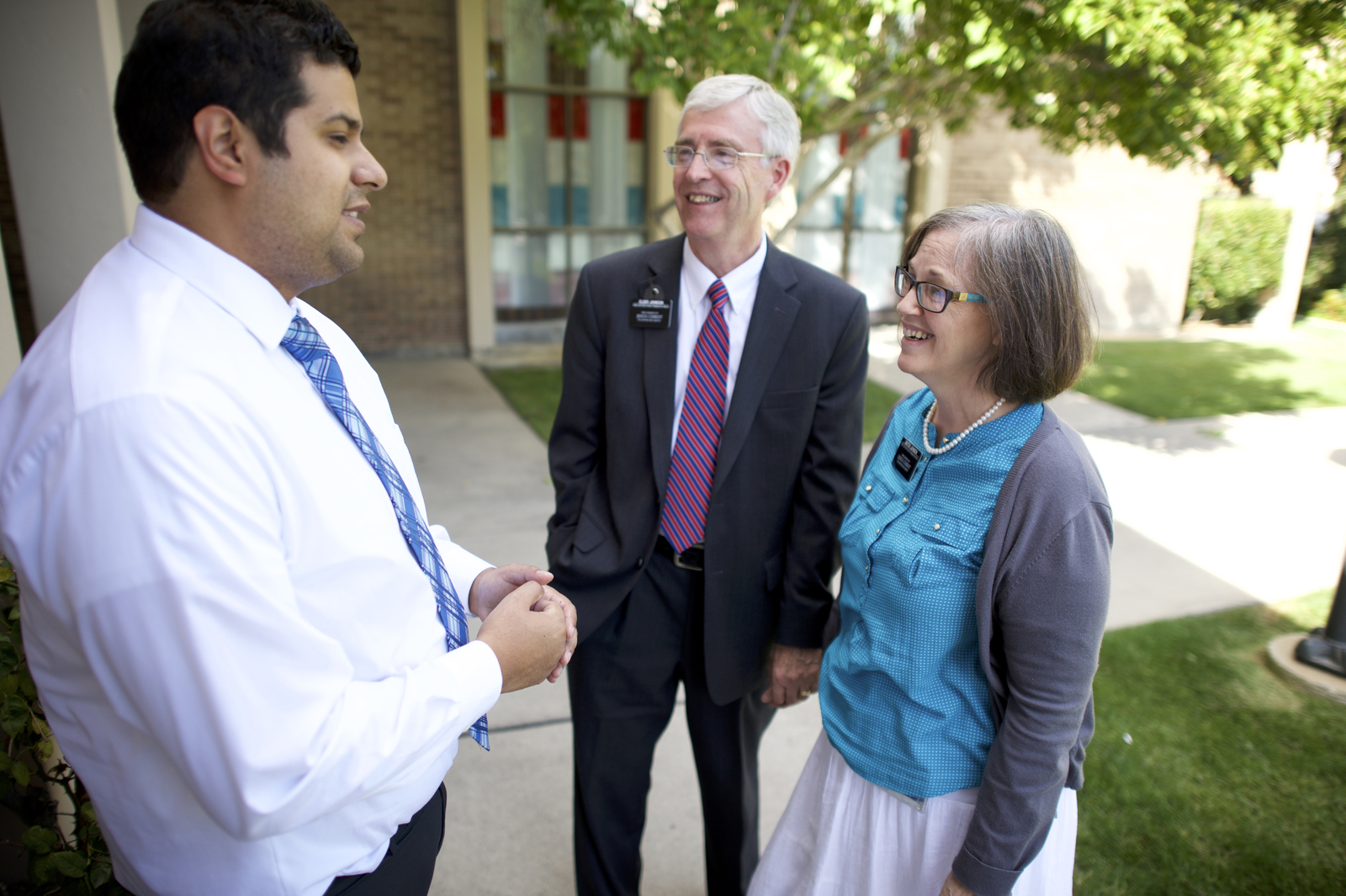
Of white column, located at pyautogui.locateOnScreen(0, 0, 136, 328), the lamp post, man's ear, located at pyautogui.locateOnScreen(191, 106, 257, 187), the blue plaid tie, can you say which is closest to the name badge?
the blue plaid tie

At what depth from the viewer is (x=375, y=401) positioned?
5.07 feet

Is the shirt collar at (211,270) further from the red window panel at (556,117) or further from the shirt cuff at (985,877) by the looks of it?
the red window panel at (556,117)

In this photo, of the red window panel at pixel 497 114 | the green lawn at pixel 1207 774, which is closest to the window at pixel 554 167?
the red window panel at pixel 497 114

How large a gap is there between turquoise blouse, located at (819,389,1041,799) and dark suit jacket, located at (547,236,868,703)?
0.41m

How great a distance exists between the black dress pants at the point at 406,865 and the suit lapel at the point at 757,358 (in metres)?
1.00

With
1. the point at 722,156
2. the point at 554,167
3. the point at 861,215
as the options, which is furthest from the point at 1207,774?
the point at 861,215

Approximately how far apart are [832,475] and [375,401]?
1.16 meters

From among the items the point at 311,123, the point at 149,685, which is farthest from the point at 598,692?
the point at 311,123

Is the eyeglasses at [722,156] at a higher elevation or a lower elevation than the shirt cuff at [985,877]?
higher

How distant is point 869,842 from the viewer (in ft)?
5.82

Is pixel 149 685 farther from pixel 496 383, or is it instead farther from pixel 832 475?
pixel 496 383

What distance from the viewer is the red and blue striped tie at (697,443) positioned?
2.18 m

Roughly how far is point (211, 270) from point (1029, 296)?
134 centimetres

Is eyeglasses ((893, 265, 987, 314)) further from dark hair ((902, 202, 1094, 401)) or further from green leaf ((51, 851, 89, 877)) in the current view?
green leaf ((51, 851, 89, 877))
